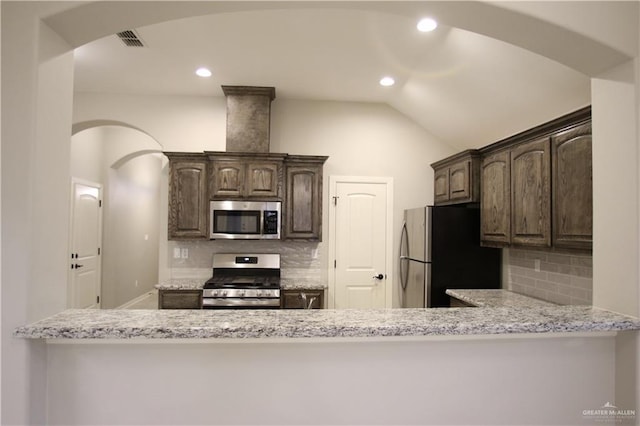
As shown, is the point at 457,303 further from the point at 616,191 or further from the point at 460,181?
the point at 616,191

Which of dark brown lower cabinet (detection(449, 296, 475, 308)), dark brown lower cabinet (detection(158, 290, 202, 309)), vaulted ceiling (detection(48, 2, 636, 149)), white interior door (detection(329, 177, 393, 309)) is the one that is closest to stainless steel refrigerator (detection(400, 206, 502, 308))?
dark brown lower cabinet (detection(449, 296, 475, 308))

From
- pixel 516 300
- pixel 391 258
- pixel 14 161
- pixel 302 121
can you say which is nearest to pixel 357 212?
pixel 391 258

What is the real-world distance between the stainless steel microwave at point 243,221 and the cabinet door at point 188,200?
0.41 ft

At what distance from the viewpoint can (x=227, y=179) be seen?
→ 3.74 m

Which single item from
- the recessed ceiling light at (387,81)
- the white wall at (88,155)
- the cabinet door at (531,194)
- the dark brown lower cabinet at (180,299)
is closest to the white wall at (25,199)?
the dark brown lower cabinet at (180,299)

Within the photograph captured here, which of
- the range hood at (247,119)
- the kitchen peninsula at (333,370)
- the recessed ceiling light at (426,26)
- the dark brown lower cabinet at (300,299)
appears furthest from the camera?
the range hood at (247,119)

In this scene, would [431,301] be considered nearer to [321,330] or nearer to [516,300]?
[516,300]

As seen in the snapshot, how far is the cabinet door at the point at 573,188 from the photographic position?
222 cm

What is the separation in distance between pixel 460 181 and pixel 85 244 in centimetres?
480

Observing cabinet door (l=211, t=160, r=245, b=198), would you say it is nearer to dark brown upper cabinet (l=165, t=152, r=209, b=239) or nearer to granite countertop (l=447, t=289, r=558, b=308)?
dark brown upper cabinet (l=165, t=152, r=209, b=239)

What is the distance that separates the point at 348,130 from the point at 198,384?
11.2ft

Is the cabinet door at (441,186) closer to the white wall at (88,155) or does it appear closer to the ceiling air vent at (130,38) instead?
the ceiling air vent at (130,38)

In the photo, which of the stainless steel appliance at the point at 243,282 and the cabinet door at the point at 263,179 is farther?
the cabinet door at the point at 263,179

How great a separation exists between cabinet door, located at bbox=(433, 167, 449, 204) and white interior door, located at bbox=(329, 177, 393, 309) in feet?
1.83
